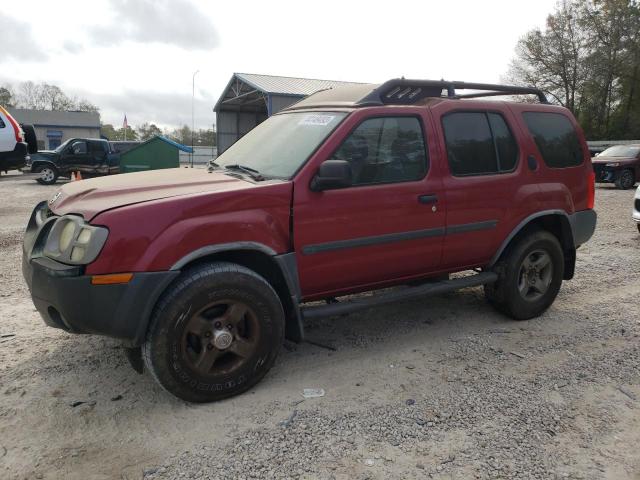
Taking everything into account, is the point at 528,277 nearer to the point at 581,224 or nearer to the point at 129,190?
the point at 581,224

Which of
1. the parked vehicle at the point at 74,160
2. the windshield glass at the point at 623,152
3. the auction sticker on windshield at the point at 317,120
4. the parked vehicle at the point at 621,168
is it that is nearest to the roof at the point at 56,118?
the parked vehicle at the point at 74,160

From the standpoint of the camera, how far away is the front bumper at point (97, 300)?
2.72m

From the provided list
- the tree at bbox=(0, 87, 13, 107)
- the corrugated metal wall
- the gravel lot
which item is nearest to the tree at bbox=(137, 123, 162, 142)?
the tree at bbox=(0, 87, 13, 107)

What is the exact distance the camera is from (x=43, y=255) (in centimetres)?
294

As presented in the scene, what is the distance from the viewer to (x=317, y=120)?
372 centimetres

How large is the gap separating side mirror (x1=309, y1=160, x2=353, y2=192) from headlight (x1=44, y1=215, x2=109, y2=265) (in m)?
1.32

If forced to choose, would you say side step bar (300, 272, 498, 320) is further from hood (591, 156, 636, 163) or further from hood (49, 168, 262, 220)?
hood (591, 156, 636, 163)

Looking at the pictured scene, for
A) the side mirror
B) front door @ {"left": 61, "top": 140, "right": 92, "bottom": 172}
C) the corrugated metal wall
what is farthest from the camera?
the corrugated metal wall

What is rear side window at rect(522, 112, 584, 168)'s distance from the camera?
176 inches

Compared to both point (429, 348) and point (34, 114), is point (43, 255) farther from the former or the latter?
point (34, 114)

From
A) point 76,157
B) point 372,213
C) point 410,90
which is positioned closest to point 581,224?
point 410,90

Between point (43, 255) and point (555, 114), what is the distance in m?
4.43

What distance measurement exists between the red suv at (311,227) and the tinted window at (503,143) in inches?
0.4

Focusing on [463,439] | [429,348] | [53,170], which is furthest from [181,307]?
[53,170]
